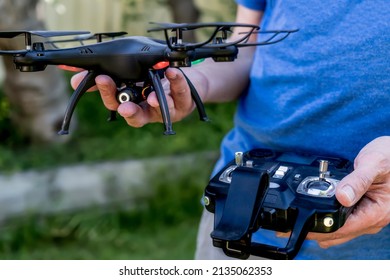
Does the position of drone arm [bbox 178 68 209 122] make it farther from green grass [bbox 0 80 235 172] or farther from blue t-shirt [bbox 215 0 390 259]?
green grass [bbox 0 80 235 172]

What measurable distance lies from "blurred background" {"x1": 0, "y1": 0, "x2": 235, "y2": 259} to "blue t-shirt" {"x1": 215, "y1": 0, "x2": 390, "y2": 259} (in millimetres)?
1374

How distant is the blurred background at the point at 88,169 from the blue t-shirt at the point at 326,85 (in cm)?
137

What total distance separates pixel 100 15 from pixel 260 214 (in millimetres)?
2305

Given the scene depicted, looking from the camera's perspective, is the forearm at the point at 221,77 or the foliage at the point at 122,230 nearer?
the forearm at the point at 221,77

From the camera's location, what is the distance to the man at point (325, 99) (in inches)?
34.1

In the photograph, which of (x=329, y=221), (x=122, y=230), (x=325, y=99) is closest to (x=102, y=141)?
(x=122, y=230)

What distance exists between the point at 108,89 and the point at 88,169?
72.6 inches

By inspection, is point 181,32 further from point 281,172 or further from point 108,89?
point 281,172

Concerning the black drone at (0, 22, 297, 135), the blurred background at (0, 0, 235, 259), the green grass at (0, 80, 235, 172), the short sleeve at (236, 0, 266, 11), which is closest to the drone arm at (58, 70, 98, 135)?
the black drone at (0, 22, 297, 135)

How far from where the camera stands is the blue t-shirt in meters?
0.95

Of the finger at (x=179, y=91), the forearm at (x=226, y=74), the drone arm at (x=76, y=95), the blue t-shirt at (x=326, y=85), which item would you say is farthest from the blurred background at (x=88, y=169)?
the drone arm at (x=76, y=95)

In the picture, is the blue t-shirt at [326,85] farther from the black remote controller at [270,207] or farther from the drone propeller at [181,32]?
the drone propeller at [181,32]

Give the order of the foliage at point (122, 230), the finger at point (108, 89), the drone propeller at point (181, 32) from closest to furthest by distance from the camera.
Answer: the drone propeller at point (181, 32) → the finger at point (108, 89) → the foliage at point (122, 230)

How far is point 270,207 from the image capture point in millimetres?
785
